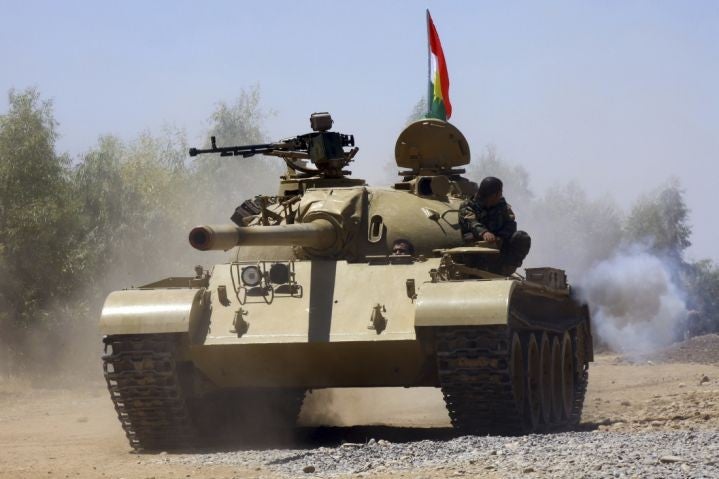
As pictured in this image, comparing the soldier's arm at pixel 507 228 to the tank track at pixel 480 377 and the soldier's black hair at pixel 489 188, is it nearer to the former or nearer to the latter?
the soldier's black hair at pixel 489 188

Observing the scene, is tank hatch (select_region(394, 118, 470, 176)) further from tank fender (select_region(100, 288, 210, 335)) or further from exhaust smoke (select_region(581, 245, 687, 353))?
exhaust smoke (select_region(581, 245, 687, 353))

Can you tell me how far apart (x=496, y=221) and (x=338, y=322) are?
2624mm

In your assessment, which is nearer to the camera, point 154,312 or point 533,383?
point 154,312

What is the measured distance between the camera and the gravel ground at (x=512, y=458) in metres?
9.95

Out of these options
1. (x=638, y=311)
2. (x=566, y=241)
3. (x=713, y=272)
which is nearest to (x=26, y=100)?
(x=638, y=311)

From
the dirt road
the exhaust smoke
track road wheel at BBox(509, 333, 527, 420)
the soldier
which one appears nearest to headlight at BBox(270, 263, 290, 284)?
the dirt road

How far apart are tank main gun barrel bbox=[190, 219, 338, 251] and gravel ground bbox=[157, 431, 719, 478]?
6.48 ft

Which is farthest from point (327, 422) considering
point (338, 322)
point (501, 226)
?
point (338, 322)

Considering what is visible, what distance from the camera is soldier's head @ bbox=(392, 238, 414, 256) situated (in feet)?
49.4

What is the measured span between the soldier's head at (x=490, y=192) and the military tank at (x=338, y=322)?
17.4 inches

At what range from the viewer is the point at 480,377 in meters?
13.2

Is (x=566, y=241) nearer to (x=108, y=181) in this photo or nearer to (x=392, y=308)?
(x=108, y=181)

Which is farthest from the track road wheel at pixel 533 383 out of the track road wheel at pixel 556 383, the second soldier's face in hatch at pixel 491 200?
the second soldier's face in hatch at pixel 491 200

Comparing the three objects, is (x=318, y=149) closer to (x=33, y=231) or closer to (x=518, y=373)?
(x=518, y=373)
